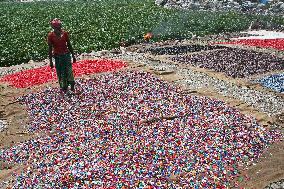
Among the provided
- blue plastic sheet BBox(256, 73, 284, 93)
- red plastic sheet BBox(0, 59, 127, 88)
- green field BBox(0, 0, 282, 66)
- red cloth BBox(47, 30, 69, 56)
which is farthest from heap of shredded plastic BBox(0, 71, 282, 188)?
green field BBox(0, 0, 282, 66)

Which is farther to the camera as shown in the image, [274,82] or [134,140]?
[274,82]

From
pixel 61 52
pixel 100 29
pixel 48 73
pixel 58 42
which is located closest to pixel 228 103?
pixel 61 52

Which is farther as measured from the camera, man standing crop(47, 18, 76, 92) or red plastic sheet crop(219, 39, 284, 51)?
red plastic sheet crop(219, 39, 284, 51)

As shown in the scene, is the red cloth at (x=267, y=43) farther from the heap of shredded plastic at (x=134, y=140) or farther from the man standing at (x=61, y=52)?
the man standing at (x=61, y=52)

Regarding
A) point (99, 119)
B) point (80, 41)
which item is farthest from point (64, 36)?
point (80, 41)

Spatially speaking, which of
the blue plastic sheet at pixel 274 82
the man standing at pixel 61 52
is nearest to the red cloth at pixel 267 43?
Result: the blue plastic sheet at pixel 274 82

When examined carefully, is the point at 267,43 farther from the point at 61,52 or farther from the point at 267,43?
the point at 61,52

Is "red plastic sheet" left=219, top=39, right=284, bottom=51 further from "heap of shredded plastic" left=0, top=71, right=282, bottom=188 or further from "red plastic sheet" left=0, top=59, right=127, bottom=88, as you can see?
"heap of shredded plastic" left=0, top=71, right=282, bottom=188
